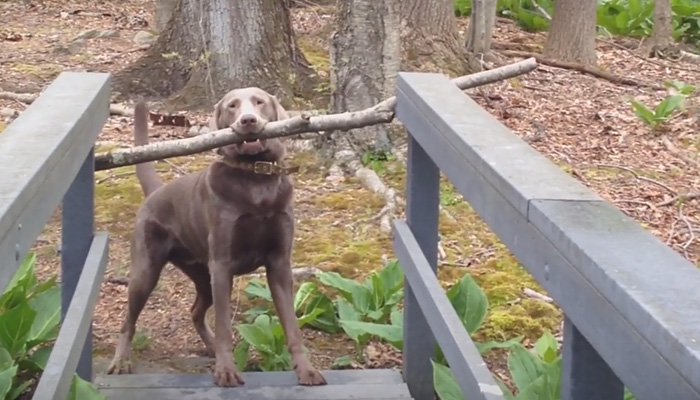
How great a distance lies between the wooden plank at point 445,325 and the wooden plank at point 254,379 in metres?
0.52

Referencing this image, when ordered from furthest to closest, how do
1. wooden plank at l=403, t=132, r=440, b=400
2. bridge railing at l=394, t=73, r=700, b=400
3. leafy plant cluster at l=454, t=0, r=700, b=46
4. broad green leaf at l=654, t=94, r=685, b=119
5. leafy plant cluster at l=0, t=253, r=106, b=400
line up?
1. leafy plant cluster at l=454, t=0, r=700, b=46
2. broad green leaf at l=654, t=94, r=685, b=119
3. leafy plant cluster at l=0, t=253, r=106, b=400
4. wooden plank at l=403, t=132, r=440, b=400
5. bridge railing at l=394, t=73, r=700, b=400

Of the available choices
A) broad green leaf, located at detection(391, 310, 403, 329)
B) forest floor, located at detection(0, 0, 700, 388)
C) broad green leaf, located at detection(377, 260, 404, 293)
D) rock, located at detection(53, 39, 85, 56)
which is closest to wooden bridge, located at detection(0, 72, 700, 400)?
forest floor, located at detection(0, 0, 700, 388)

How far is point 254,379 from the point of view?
3.98 m

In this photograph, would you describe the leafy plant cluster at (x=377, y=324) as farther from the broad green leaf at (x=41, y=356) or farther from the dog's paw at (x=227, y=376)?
the broad green leaf at (x=41, y=356)

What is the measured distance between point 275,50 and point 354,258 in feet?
9.61

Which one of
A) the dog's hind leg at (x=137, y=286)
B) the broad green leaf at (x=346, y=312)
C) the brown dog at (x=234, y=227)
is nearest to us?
the brown dog at (x=234, y=227)

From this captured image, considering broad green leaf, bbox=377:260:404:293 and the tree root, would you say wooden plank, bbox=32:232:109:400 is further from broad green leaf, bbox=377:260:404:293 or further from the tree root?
the tree root

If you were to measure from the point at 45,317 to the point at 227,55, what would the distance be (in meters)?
4.15

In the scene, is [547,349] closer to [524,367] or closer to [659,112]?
[524,367]

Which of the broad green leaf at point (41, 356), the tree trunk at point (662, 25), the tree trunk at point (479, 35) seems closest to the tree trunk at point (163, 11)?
the tree trunk at point (479, 35)

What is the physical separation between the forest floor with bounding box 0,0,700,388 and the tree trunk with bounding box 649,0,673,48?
1.56ft

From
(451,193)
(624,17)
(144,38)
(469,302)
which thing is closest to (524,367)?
(469,302)

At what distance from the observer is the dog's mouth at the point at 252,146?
156 inches

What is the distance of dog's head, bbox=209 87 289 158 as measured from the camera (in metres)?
3.81
